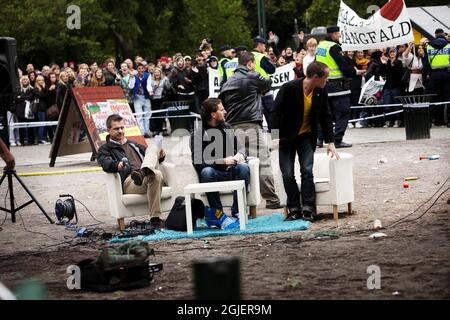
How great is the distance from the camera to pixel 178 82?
94.2ft

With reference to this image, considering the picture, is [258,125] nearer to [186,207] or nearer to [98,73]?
[186,207]

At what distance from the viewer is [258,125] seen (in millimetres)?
14430

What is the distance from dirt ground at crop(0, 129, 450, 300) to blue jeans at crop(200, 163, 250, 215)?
100cm

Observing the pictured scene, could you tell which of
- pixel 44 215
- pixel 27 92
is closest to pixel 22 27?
pixel 27 92

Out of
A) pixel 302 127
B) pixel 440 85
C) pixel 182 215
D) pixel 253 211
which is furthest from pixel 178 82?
pixel 182 215

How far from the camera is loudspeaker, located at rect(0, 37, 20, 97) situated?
13.9 m

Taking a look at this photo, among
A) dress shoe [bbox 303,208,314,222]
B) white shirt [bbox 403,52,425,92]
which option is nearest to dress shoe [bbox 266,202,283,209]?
dress shoe [bbox 303,208,314,222]

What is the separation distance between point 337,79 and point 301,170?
7862 millimetres

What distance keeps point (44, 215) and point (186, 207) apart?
3.25 metres

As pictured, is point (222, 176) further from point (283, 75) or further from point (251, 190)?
point (283, 75)

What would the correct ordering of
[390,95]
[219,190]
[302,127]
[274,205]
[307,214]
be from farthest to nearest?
[390,95] < [274,205] < [302,127] < [307,214] < [219,190]

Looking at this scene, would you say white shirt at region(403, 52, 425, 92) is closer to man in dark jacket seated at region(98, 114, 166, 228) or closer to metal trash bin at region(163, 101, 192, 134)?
metal trash bin at region(163, 101, 192, 134)

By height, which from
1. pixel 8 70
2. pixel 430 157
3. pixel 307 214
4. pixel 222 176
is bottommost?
pixel 307 214

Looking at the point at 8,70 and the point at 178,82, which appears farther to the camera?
the point at 178,82
